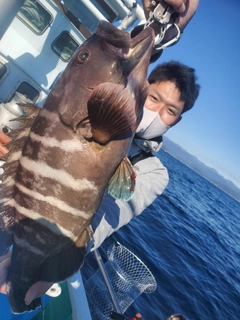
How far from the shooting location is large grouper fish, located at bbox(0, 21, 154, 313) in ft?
6.65

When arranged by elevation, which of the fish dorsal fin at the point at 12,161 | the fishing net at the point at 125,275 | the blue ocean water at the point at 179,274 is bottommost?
the blue ocean water at the point at 179,274

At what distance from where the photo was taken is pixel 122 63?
2068 mm

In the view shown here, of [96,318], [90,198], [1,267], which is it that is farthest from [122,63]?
[96,318]

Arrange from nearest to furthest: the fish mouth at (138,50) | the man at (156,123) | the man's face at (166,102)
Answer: the fish mouth at (138,50) < the man at (156,123) < the man's face at (166,102)

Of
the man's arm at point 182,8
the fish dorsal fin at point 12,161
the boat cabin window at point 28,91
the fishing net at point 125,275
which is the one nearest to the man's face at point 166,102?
the man's arm at point 182,8

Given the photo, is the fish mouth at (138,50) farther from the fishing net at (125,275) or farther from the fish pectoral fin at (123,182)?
the fishing net at (125,275)

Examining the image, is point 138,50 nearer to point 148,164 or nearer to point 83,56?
point 83,56

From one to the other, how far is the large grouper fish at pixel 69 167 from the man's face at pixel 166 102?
137 centimetres

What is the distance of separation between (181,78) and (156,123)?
0.82 metres

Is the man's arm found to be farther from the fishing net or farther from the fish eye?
the fishing net

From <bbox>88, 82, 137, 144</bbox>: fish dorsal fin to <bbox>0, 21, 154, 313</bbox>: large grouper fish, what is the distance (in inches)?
0.6

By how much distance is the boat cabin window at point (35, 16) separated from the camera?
27.0ft

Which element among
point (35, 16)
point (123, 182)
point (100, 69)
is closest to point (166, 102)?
point (100, 69)

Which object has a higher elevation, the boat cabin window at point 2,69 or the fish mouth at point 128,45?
the fish mouth at point 128,45
